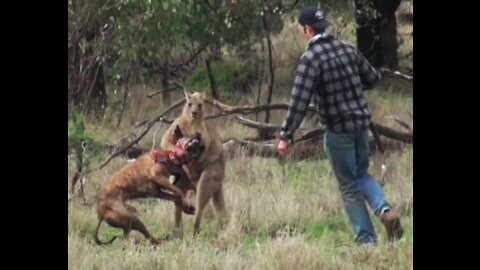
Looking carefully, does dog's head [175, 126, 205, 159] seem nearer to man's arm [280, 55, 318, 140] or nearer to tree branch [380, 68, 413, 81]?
man's arm [280, 55, 318, 140]

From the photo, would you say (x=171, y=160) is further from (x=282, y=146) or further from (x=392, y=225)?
(x=392, y=225)

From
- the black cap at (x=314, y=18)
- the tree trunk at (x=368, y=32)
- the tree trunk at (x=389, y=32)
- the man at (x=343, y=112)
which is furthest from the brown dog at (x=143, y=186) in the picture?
the tree trunk at (x=389, y=32)

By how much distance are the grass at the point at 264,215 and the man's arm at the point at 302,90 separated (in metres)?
0.11

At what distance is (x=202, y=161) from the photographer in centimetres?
676

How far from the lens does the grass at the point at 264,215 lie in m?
6.54

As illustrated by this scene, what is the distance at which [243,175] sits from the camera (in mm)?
6816

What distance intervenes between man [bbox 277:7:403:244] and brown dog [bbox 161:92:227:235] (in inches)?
14.9

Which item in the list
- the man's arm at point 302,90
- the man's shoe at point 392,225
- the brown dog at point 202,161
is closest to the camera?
the man's arm at point 302,90

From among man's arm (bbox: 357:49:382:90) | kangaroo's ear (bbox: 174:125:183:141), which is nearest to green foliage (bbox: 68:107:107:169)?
kangaroo's ear (bbox: 174:125:183:141)

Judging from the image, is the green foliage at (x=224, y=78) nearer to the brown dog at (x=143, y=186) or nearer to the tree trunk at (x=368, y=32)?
the brown dog at (x=143, y=186)

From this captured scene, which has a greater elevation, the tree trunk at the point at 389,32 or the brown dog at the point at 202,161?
the tree trunk at the point at 389,32
